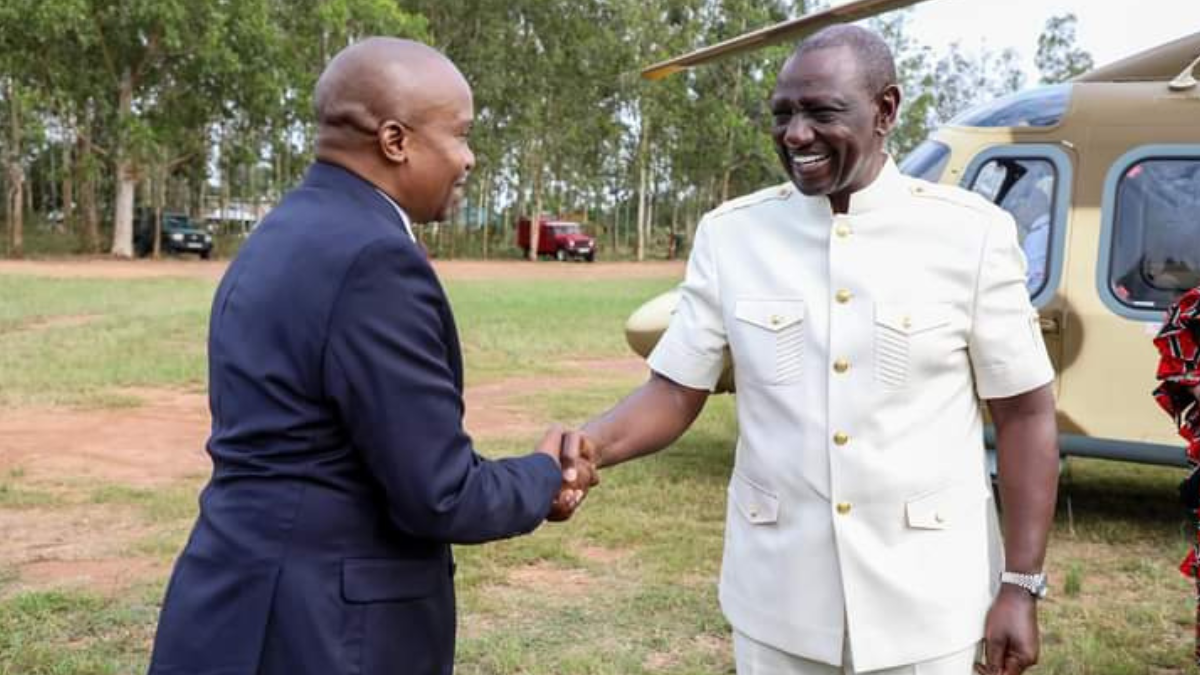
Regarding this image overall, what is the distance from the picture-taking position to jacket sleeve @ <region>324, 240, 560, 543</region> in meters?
1.77

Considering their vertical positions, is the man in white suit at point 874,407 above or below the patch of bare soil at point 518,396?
above

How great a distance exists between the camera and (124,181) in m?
32.1

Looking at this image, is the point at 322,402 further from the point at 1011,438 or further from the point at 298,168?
the point at 298,168

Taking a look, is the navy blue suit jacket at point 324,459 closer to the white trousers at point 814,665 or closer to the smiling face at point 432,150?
the smiling face at point 432,150

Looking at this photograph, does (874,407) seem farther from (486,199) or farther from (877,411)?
(486,199)

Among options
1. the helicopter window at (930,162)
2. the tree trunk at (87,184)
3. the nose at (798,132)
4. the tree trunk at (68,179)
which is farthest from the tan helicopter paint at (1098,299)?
the tree trunk at (68,179)

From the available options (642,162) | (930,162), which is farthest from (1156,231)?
(642,162)

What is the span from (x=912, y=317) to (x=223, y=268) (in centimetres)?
3052

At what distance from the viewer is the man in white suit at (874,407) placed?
1983 millimetres

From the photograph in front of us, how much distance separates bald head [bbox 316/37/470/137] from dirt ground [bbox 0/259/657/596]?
375 cm

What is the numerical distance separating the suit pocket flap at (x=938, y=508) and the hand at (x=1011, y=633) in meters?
0.19

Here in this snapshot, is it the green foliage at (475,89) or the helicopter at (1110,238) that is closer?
the helicopter at (1110,238)

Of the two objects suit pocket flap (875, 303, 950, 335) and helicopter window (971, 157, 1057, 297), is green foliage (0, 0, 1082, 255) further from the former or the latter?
suit pocket flap (875, 303, 950, 335)

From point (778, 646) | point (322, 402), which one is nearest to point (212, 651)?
point (322, 402)
